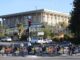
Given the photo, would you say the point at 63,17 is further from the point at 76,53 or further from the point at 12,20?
the point at 76,53

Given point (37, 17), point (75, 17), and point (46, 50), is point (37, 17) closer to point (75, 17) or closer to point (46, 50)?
point (75, 17)

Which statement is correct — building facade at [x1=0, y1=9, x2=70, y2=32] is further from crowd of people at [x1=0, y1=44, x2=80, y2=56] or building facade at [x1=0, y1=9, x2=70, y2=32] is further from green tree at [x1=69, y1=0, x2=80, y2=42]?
crowd of people at [x1=0, y1=44, x2=80, y2=56]

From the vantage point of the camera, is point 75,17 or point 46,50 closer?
point 46,50

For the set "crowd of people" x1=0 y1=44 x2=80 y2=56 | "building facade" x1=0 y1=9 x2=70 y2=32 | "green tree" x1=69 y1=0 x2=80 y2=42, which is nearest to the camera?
"crowd of people" x1=0 y1=44 x2=80 y2=56

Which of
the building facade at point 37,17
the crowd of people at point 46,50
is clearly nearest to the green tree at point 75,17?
the crowd of people at point 46,50

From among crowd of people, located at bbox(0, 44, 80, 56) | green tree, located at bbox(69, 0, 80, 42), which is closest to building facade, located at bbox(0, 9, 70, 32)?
green tree, located at bbox(69, 0, 80, 42)

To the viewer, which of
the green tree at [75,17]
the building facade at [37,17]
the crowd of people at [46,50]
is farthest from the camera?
the building facade at [37,17]

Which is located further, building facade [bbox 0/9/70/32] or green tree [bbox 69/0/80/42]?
building facade [bbox 0/9/70/32]

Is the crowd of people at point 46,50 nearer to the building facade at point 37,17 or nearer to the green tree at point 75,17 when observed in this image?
the green tree at point 75,17

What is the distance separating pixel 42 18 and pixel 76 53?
11165 centimetres

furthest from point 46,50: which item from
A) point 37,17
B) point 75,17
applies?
point 37,17

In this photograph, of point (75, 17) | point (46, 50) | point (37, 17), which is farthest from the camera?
point (37, 17)

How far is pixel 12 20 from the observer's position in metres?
162

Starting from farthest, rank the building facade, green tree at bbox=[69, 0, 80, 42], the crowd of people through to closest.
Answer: the building facade
green tree at bbox=[69, 0, 80, 42]
the crowd of people
